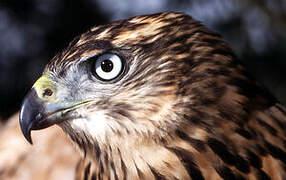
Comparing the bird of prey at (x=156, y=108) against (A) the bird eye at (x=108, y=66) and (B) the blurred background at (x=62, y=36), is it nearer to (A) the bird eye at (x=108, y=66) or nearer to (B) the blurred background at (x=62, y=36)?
(A) the bird eye at (x=108, y=66)

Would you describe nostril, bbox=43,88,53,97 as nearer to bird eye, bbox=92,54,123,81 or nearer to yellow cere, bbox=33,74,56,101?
yellow cere, bbox=33,74,56,101

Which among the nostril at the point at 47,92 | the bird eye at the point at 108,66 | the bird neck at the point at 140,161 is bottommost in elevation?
the bird neck at the point at 140,161

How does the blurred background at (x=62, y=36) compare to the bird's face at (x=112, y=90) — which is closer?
the bird's face at (x=112, y=90)

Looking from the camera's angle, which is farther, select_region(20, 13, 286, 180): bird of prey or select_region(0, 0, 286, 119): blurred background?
select_region(0, 0, 286, 119): blurred background

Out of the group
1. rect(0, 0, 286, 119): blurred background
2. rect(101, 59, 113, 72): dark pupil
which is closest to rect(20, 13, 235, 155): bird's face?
rect(101, 59, 113, 72): dark pupil

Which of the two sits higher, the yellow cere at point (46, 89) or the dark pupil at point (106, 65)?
the dark pupil at point (106, 65)

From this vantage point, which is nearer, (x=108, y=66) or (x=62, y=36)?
(x=108, y=66)

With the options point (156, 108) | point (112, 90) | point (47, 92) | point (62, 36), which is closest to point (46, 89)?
point (47, 92)

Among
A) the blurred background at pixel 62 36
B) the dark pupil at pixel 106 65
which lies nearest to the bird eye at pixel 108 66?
the dark pupil at pixel 106 65

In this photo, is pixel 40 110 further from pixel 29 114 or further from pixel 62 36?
pixel 62 36
